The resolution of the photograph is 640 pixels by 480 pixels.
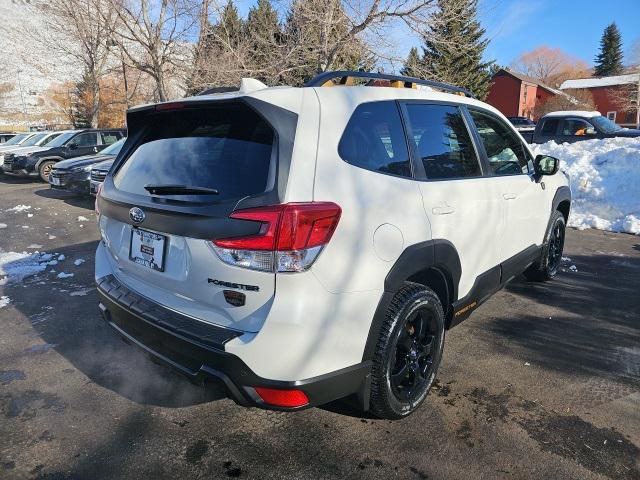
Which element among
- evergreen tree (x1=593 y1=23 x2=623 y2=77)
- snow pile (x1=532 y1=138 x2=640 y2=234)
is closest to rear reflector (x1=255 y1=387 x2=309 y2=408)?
snow pile (x1=532 y1=138 x2=640 y2=234)

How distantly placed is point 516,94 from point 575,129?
148 feet

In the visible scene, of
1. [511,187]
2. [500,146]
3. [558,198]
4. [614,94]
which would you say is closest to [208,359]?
[511,187]

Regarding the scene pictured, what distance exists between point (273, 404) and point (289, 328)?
41 cm

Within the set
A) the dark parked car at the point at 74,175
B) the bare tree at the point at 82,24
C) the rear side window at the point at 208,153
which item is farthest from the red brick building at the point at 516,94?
the rear side window at the point at 208,153

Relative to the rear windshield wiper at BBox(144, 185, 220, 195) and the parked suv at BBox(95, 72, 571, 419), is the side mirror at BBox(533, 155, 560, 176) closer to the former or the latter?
the parked suv at BBox(95, 72, 571, 419)

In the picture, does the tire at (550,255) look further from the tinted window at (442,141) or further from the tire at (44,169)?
the tire at (44,169)

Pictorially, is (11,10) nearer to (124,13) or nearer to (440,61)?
(124,13)

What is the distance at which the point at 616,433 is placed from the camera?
2611 millimetres

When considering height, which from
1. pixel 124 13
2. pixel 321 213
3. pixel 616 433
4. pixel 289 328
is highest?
pixel 124 13

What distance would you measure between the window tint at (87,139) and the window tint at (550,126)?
1453 centimetres

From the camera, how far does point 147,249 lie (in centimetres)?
248

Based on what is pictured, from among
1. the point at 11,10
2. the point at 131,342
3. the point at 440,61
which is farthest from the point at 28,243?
the point at 11,10

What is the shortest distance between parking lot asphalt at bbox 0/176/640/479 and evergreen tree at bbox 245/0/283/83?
15.9 m

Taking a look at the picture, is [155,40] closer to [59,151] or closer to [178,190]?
[59,151]
